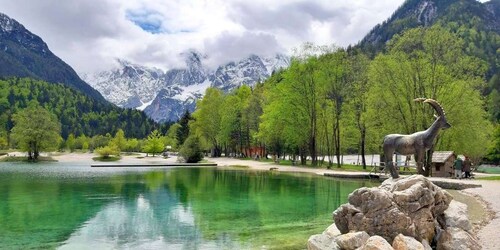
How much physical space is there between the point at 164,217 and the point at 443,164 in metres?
29.5

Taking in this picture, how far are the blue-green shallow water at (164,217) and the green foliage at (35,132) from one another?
64248 mm

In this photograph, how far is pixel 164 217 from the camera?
64.8 ft

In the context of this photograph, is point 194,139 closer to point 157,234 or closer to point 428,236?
point 157,234

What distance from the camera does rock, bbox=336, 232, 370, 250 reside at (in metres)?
10.8

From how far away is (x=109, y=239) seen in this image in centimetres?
1496

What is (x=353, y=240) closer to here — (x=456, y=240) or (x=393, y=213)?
(x=393, y=213)

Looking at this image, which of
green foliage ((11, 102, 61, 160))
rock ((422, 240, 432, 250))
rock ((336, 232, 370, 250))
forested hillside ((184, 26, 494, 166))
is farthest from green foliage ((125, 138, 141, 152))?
rock ((422, 240, 432, 250))

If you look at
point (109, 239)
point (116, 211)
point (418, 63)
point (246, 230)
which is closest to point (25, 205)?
point (116, 211)

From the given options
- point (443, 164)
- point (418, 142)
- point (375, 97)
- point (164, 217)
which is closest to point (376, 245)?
point (164, 217)

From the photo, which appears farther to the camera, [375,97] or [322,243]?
[375,97]

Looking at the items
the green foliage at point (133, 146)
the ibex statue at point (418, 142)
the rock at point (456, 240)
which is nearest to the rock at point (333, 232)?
the rock at point (456, 240)

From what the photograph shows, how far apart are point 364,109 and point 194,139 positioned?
106 feet

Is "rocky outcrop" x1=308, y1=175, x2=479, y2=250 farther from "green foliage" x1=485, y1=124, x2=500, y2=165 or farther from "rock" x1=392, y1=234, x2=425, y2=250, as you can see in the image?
"green foliage" x1=485, y1=124, x2=500, y2=165

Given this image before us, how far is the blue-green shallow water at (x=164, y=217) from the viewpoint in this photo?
14.6 meters
